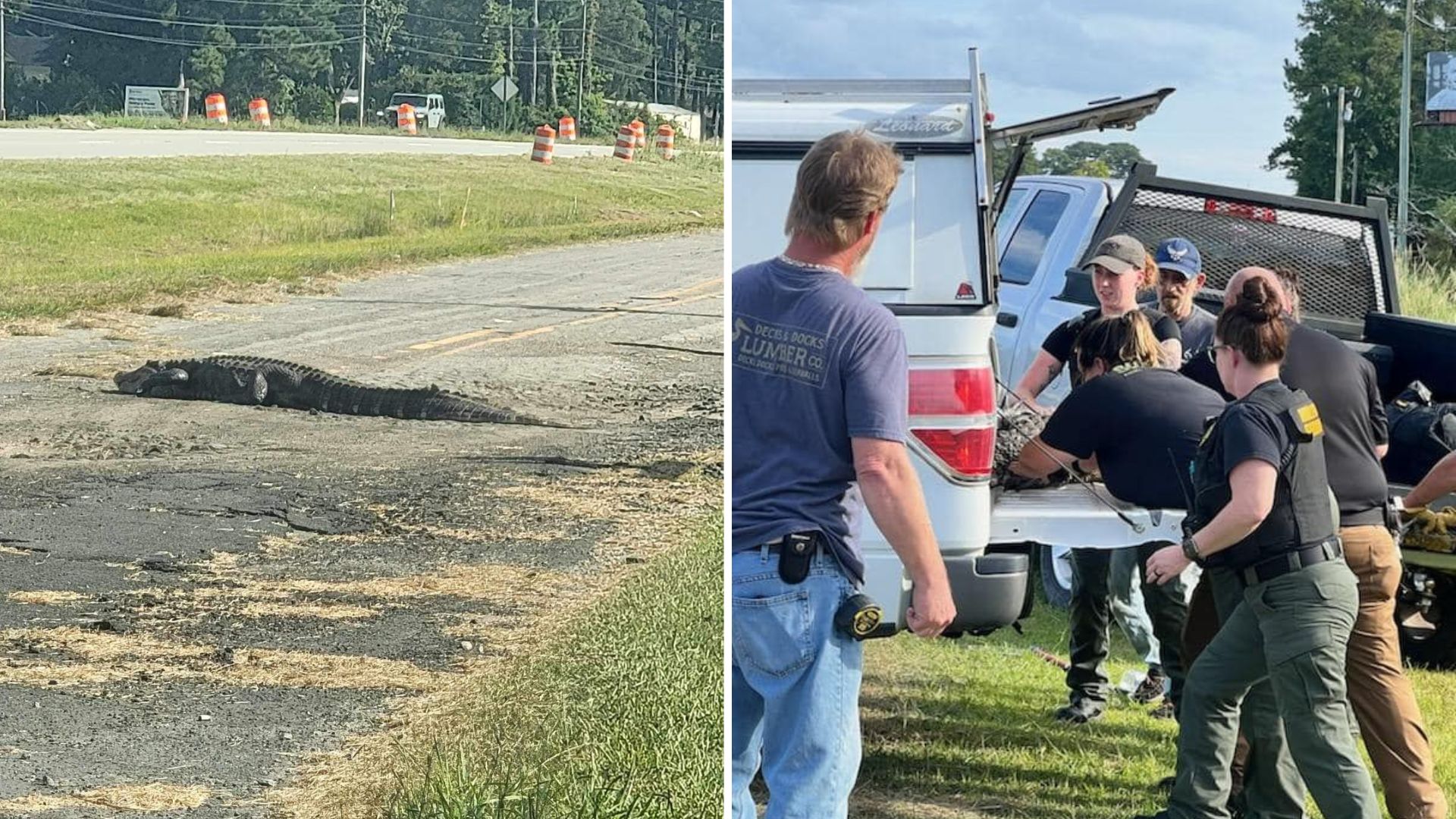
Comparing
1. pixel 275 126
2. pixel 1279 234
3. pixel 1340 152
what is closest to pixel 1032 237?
pixel 1279 234

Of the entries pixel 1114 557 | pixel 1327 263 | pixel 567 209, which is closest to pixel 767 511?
pixel 1114 557

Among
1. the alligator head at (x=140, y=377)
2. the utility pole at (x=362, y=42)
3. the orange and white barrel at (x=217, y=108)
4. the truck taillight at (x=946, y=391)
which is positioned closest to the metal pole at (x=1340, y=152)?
the alligator head at (x=140, y=377)

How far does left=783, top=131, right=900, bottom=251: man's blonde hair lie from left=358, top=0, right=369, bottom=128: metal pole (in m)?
2.69

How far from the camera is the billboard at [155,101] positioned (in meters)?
5.40

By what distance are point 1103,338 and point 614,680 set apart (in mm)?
1580

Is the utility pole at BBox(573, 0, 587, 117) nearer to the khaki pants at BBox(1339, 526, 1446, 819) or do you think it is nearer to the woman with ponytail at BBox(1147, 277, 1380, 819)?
the woman with ponytail at BBox(1147, 277, 1380, 819)

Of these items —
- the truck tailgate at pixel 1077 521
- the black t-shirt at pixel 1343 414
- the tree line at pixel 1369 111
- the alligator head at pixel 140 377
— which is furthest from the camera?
the tree line at pixel 1369 111

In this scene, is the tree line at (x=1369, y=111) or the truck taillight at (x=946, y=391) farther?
the tree line at (x=1369, y=111)

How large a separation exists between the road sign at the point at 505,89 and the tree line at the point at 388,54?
0.02m

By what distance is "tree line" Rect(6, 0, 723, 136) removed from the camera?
177 inches

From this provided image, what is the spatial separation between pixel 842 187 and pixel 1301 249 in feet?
14.5

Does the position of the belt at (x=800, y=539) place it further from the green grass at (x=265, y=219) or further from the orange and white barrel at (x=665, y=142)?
the green grass at (x=265, y=219)

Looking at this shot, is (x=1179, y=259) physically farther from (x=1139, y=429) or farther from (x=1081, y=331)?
(x=1139, y=429)

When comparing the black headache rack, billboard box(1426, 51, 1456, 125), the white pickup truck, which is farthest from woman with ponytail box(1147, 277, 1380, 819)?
billboard box(1426, 51, 1456, 125)
